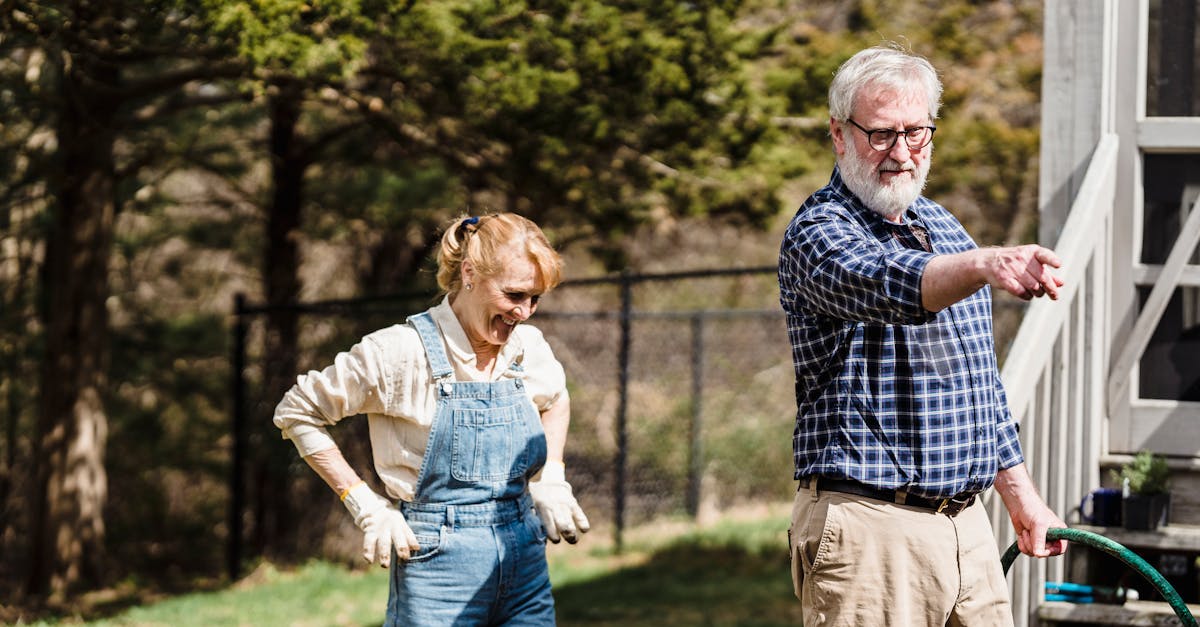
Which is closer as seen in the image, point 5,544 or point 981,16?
point 5,544

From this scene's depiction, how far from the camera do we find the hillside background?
6656 mm

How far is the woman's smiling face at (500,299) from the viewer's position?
9.75 feet

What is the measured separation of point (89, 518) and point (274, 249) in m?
2.80

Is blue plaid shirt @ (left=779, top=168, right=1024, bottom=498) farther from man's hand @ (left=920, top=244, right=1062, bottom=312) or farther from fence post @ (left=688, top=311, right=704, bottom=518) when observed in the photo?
fence post @ (left=688, top=311, right=704, bottom=518)

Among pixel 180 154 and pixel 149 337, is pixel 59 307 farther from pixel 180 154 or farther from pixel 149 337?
pixel 149 337

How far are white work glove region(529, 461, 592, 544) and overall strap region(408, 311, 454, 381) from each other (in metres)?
0.38

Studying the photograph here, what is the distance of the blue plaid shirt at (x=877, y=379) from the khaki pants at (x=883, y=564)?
73 mm

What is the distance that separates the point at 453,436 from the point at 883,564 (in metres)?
0.99

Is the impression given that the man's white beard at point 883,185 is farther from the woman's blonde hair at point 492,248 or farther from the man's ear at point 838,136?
the woman's blonde hair at point 492,248

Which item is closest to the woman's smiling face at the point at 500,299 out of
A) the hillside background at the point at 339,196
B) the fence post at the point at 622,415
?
the hillside background at the point at 339,196

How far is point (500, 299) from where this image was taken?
9.77 feet

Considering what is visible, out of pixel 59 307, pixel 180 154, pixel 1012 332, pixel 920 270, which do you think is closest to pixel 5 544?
pixel 59 307

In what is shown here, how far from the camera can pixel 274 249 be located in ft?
35.1

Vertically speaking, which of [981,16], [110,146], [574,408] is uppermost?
[981,16]
